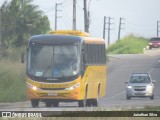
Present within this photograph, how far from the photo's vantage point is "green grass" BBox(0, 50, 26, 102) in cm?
4698

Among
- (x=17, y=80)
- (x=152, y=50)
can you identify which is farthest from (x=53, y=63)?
(x=152, y=50)

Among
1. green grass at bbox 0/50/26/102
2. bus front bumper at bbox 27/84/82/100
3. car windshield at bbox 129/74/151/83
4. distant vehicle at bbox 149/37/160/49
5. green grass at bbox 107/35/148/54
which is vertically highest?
bus front bumper at bbox 27/84/82/100

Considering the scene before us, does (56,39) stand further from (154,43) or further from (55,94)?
(154,43)

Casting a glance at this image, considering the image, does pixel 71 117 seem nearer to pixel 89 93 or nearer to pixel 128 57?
pixel 89 93

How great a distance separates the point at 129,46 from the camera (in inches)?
5094

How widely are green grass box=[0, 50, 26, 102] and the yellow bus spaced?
394 inches

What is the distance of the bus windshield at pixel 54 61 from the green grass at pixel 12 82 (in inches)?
399

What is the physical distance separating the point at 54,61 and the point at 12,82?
18.3 metres

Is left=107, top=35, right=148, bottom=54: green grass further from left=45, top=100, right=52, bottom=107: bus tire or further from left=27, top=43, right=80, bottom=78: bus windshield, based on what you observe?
left=27, top=43, right=80, bottom=78: bus windshield

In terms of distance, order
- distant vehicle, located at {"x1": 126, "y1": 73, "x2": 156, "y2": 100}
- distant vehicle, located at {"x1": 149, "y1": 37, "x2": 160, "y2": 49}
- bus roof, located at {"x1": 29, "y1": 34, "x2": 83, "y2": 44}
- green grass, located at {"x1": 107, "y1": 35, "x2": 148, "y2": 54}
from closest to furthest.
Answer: bus roof, located at {"x1": 29, "y1": 34, "x2": 83, "y2": 44}
distant vehicle, located at {"x1": 126, "y1": 73, "x2": 156, "y2": 100}
distant vehicle, located at {"x1": 149, "y1": 37, "x2": 160, "y2": 49}
green grass, located at {"x1": 107, "y1": 35, "x2": 148, "y2": 54}

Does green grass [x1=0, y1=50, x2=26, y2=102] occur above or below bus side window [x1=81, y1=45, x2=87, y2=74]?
below

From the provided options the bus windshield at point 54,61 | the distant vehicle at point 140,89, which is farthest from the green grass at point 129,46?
the bus windshield at point 54,61

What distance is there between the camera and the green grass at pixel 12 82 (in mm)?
46978

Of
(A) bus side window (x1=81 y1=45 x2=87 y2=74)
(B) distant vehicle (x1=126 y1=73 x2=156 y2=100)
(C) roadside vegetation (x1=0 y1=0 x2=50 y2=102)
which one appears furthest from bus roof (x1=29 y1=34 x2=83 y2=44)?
(C) roadside vegetation (x1=0 y1=0 x2=50 y2=102)
